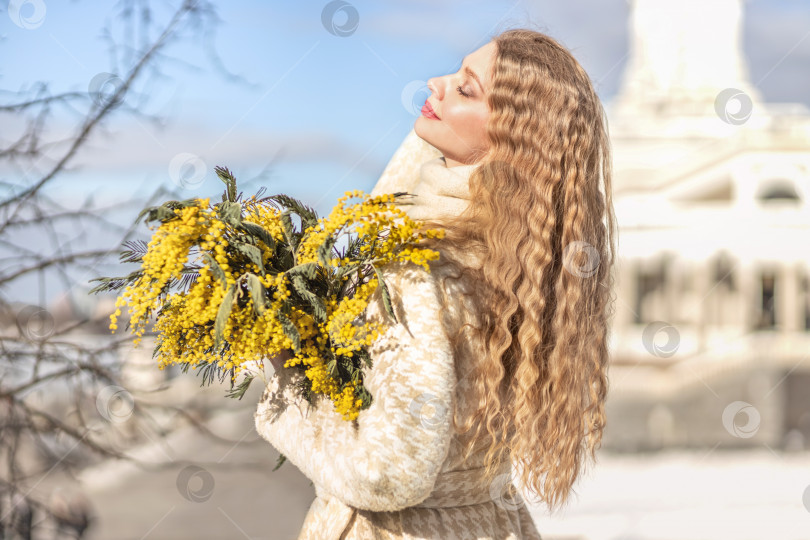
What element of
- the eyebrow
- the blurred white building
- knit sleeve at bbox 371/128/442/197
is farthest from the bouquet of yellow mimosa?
the blurred white building

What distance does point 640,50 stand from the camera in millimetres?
33688

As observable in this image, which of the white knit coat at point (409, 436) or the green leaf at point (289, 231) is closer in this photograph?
the white knit coat at point (409, 436)

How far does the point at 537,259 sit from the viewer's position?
2.13 metres

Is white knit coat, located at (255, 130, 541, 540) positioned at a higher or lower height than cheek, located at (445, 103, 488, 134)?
lower

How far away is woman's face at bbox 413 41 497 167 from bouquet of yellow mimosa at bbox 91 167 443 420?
0.25 m

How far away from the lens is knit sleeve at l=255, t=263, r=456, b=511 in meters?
1.96

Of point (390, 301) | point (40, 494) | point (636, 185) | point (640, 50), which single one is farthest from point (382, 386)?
point (640, 50)

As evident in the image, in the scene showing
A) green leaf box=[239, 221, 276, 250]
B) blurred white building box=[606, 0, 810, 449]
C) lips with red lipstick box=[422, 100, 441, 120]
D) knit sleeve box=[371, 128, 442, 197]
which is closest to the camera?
green leaf box=[239, 221, 276, 250]

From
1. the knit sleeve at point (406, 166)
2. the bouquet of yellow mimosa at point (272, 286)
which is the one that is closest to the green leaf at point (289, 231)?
the bouquet of yellow mimosa at point (272, 286)

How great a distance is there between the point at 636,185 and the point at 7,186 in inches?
875

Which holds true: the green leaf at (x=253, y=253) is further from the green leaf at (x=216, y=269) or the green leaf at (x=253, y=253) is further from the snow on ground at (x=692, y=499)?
the snow on ground at (x=692, y=499)

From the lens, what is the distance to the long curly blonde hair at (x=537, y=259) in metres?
2.12

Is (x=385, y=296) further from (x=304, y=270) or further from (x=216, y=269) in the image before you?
(x=216, y=269)

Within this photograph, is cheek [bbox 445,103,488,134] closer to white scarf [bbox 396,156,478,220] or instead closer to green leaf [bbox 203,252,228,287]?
white scarf [bbox 396,156,478,220]
